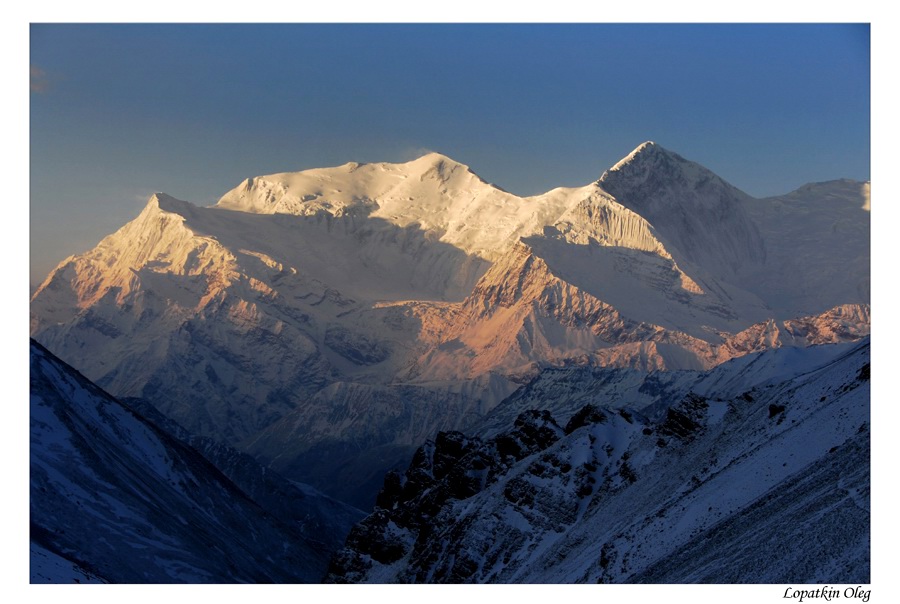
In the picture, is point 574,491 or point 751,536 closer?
point 751,536

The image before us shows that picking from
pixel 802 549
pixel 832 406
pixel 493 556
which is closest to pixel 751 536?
pixel 802 549

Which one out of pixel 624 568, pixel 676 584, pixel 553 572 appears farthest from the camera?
pixel 553 572

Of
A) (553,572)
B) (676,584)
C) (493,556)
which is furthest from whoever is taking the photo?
(493,556)

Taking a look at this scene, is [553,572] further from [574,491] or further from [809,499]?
[809,499]

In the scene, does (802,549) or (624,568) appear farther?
(624,568)
